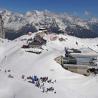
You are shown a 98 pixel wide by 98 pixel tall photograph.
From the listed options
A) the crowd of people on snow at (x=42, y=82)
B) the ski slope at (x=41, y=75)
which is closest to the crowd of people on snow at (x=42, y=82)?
the crowd of people on snow at (x=42, y=82)

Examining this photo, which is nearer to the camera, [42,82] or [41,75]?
[42,82]

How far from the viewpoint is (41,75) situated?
83.5 metres

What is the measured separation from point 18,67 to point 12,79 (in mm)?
19954

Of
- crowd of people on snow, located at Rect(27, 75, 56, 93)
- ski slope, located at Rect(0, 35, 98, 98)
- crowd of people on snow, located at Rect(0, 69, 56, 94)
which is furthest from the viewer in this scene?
crowd of people on snow, located at Rect(0, 69, 56, 94)

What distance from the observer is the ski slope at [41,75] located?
64.8 meters

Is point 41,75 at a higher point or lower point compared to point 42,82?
higher

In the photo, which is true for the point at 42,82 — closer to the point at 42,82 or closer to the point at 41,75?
the point at 42,82

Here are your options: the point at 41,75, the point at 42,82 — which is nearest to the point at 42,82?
the point at 42,82

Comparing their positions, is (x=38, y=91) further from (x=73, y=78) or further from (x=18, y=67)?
(x=18, y=67)

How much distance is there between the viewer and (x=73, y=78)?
265 ft

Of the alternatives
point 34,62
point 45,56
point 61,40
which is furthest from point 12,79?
point 61,40

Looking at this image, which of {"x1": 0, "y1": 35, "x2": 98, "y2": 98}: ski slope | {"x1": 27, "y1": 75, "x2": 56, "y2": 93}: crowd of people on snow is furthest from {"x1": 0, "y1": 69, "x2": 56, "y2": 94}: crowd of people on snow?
{"x1": 0, "y1": 35, "x2": 98, "y2": 98}: ski slope

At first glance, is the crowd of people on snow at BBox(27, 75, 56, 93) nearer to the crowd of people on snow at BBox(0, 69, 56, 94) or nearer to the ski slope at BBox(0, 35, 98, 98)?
the crowd of people on snow at BBox(0, 69, 56, 94)

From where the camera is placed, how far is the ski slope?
64.8 metres
